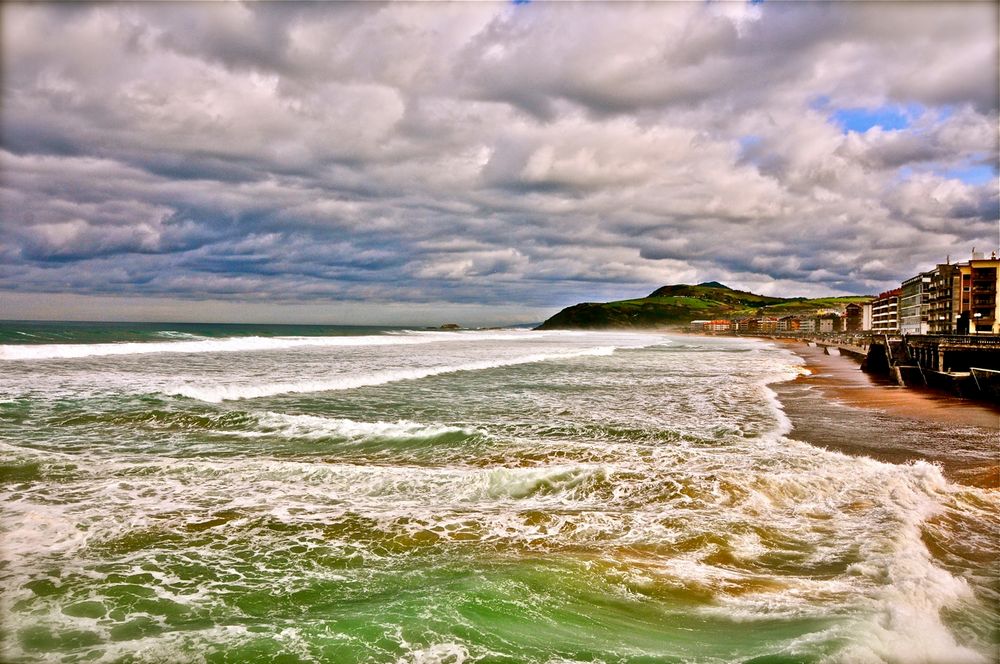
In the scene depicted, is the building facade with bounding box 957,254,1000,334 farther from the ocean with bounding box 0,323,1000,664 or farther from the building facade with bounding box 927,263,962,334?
the ocean with bounding box 0,323,1000,664

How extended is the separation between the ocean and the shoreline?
13.7 inches

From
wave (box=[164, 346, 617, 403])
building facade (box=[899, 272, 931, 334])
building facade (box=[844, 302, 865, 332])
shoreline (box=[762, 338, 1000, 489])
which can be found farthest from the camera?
building facade (box=[844, 302, 865, 332])

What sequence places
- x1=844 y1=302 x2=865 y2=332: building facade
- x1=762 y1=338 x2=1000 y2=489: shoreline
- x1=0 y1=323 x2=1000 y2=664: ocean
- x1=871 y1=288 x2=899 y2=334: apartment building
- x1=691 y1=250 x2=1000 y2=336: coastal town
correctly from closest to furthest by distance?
x1=0 y1=323 x2=1000 y2=664: ocean → x1=762 y1=338 x2=1000 y2=489: shoreline → x1=691 y1=250 x2=1000 y2=336: coastal town → x1=871 y1=288 x2=899 y2=334: apartment building → x1=844 y1=302 x2=865 y2=332: building facade

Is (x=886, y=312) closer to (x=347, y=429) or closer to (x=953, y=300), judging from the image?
(x=953, y=300)

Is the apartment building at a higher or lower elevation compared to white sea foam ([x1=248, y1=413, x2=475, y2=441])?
higher

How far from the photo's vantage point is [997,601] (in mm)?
6070

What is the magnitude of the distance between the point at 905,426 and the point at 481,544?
15182 millimetres

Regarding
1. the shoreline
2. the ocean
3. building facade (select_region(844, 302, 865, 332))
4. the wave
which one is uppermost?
building facade (select_region(844, 302, 865, 332))

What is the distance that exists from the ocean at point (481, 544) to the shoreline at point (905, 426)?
35 centimetres

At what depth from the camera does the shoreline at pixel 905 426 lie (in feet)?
41.6

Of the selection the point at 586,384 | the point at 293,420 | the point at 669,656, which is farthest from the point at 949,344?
the point at 669,656

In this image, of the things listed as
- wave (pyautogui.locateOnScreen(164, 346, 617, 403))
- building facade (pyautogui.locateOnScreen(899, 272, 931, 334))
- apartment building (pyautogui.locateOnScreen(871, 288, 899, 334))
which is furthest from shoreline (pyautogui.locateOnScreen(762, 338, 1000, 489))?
apartment building (pyautogui.locateOnScreen(871, 288, 899, 334))

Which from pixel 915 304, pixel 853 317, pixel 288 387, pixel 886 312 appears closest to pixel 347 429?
pixel 288 387

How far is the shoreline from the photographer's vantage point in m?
12.7
